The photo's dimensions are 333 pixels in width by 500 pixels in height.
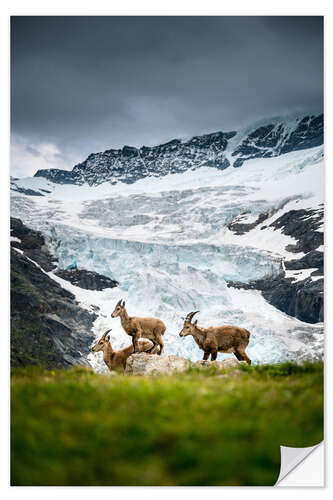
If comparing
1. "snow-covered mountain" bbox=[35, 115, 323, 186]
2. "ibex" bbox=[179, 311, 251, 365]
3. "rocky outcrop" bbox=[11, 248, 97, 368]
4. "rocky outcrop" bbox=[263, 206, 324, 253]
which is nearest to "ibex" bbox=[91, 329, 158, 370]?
"ibex" bbox=[179, 311, 251, 365]

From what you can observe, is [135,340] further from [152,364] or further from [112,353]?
[152,364]

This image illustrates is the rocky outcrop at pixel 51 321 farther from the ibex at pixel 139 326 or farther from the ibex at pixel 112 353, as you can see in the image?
the ibex at pixel 139 326

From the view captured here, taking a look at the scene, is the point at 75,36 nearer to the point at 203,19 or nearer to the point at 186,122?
the point at 203,19

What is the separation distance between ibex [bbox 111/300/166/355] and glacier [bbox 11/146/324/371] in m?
15.1

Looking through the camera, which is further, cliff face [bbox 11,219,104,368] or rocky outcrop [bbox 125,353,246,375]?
cliff face [bbox 11,219,104,368]

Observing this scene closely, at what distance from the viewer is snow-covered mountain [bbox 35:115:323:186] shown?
21688 mm

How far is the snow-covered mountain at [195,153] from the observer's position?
71.2ft

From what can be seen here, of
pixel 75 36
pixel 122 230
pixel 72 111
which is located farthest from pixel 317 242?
pixel 75 36

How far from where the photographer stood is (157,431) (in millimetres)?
4309

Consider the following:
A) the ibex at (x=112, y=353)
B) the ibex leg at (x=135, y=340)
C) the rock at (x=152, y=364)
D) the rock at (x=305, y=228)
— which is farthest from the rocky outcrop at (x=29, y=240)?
the rock at (x=152, y=364)

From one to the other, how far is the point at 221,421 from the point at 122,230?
29.7 m

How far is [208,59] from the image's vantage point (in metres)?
10.6

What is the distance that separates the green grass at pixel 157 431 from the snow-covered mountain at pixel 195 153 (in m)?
15.0

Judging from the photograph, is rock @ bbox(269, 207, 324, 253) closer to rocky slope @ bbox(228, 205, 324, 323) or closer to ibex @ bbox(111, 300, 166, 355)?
rocky slope @ bbox(228, 205, 324, 323)
